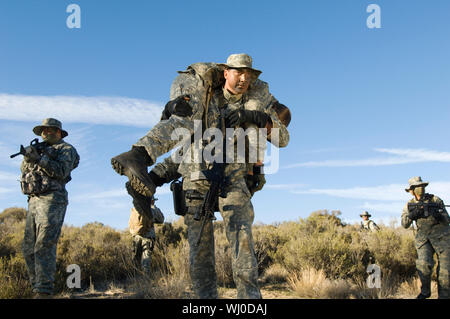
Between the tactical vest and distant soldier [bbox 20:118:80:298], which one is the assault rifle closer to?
distant soldier [bbox 20:118:80:298]

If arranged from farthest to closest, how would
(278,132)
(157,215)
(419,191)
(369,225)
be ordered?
(369,225) → (157,215) → (419,191) → (278,132)

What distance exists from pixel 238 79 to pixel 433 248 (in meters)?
8.68

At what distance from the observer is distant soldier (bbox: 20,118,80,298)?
7.23 meters

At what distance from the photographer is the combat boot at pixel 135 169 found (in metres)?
3.56

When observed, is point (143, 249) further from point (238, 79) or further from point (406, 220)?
point (238, 79)

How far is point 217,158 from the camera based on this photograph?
13.3 ft

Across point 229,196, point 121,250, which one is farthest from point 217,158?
point 121,250

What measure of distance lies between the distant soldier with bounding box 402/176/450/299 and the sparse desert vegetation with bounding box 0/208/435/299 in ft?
2.75

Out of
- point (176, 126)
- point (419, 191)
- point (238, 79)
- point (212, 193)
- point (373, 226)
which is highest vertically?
point (238, 79)

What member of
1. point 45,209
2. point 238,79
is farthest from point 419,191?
point 45,209

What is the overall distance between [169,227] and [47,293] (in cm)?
814

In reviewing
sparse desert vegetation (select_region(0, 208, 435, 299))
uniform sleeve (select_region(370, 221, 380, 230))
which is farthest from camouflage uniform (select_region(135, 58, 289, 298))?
uniform sleeve (select_region(370, 221, 380, 230))

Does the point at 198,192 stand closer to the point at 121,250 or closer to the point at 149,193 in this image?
the point at 149,193

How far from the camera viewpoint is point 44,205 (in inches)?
292
